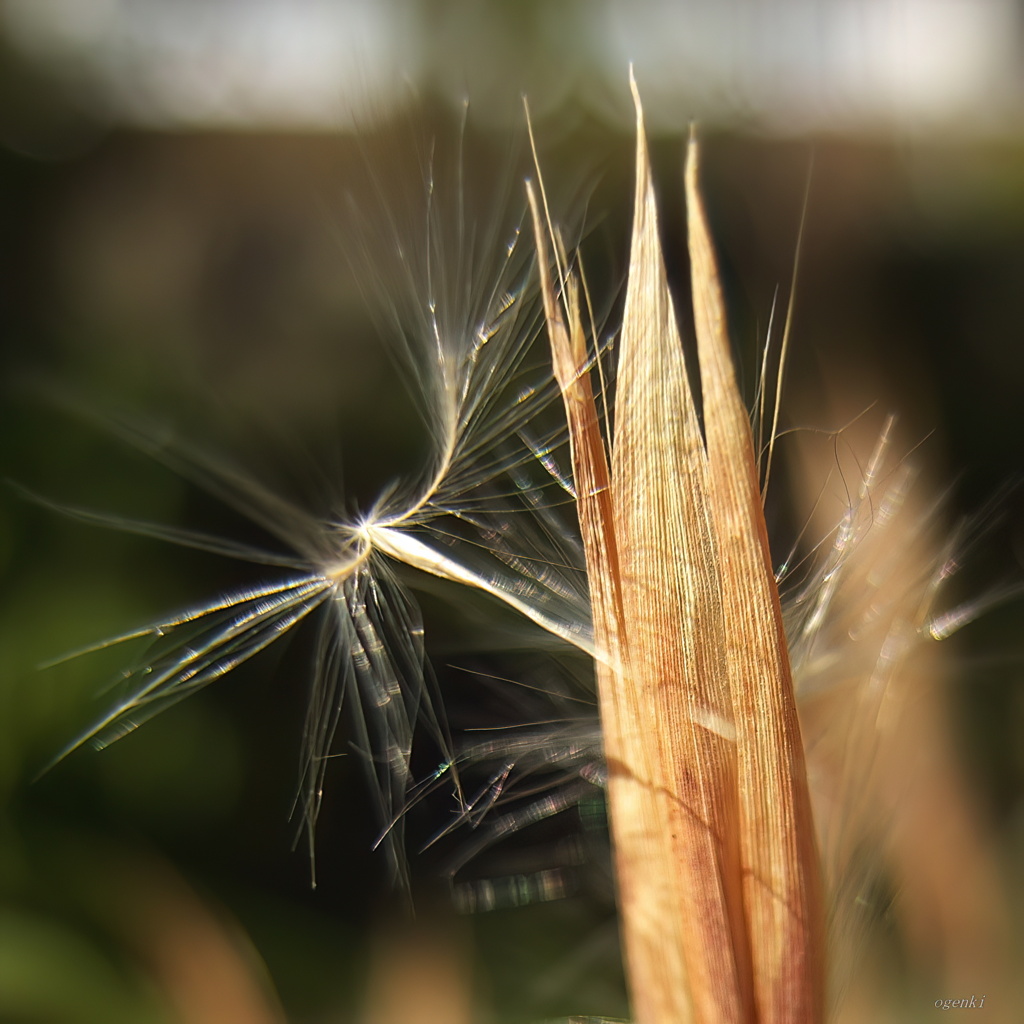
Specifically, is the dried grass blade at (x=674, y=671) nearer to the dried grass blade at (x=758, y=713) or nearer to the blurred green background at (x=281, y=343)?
the dried grass blade at (x=758, y=713)

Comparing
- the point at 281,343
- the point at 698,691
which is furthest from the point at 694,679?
the point at 281,343

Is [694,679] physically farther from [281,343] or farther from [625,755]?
[281,343]

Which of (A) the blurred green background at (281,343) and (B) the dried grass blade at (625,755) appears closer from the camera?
(B) the dried grass blade at (625,755)

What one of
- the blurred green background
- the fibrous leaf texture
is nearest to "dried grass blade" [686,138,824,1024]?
the fibrous leaf texture

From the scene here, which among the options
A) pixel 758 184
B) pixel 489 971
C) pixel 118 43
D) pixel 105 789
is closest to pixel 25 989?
pixel 105 789

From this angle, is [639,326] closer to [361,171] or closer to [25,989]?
[361,171]

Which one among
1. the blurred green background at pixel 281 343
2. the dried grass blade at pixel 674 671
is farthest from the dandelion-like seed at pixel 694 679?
the blurred green background at pixel 281 343
